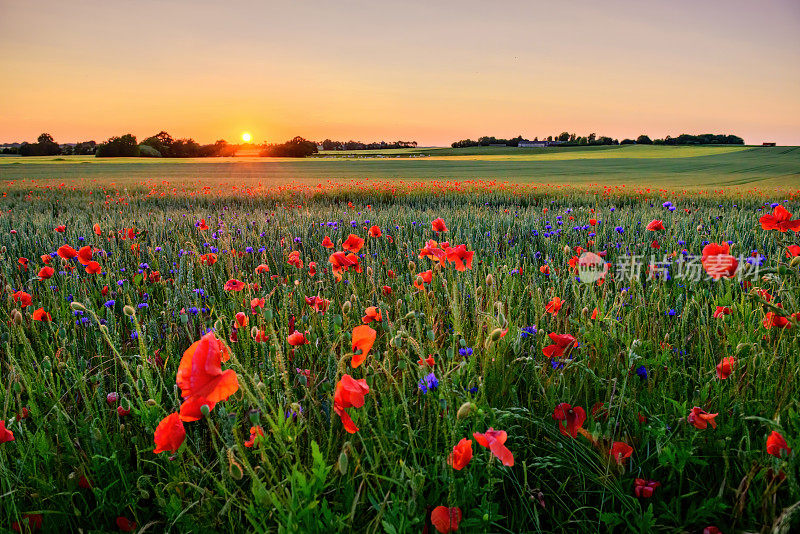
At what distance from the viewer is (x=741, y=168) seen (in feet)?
103

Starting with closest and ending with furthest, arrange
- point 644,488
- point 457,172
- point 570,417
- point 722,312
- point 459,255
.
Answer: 1. point 644,488
2. point 570,417
3. point 459,255
4. point 722,312
5. point 457,172

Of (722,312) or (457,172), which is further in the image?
(457,172)

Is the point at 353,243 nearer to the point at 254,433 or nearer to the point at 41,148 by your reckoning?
the point at 254,433

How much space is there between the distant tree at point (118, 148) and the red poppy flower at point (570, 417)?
68.1 meters

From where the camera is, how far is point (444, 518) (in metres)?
1.07

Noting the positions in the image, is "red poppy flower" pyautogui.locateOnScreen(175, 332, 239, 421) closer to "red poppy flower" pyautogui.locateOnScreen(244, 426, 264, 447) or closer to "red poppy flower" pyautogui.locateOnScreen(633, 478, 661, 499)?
"red poppy flower" pyautogui.locateOnScreen(244, 426, 264, 447)

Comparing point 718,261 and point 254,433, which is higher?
point 718,261

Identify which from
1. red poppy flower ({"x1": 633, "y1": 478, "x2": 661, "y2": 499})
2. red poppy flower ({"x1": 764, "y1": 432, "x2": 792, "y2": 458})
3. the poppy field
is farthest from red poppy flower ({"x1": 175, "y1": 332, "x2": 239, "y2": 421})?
red poppy flower ({"x1": 764, "y1": 432, "x2": 792, "y2": 458})

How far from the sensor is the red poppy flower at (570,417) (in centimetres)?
137

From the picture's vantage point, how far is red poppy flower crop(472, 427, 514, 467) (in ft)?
2.97

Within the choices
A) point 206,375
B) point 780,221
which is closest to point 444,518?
point 206,375

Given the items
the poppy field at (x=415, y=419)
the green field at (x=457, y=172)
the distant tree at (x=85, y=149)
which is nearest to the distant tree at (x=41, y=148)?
the distant tree at (x=85, y=149)

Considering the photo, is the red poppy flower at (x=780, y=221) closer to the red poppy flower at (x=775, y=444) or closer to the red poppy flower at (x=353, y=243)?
the red poppy flower at (x=775, y=444)

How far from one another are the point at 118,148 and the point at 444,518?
69475 millimetres
